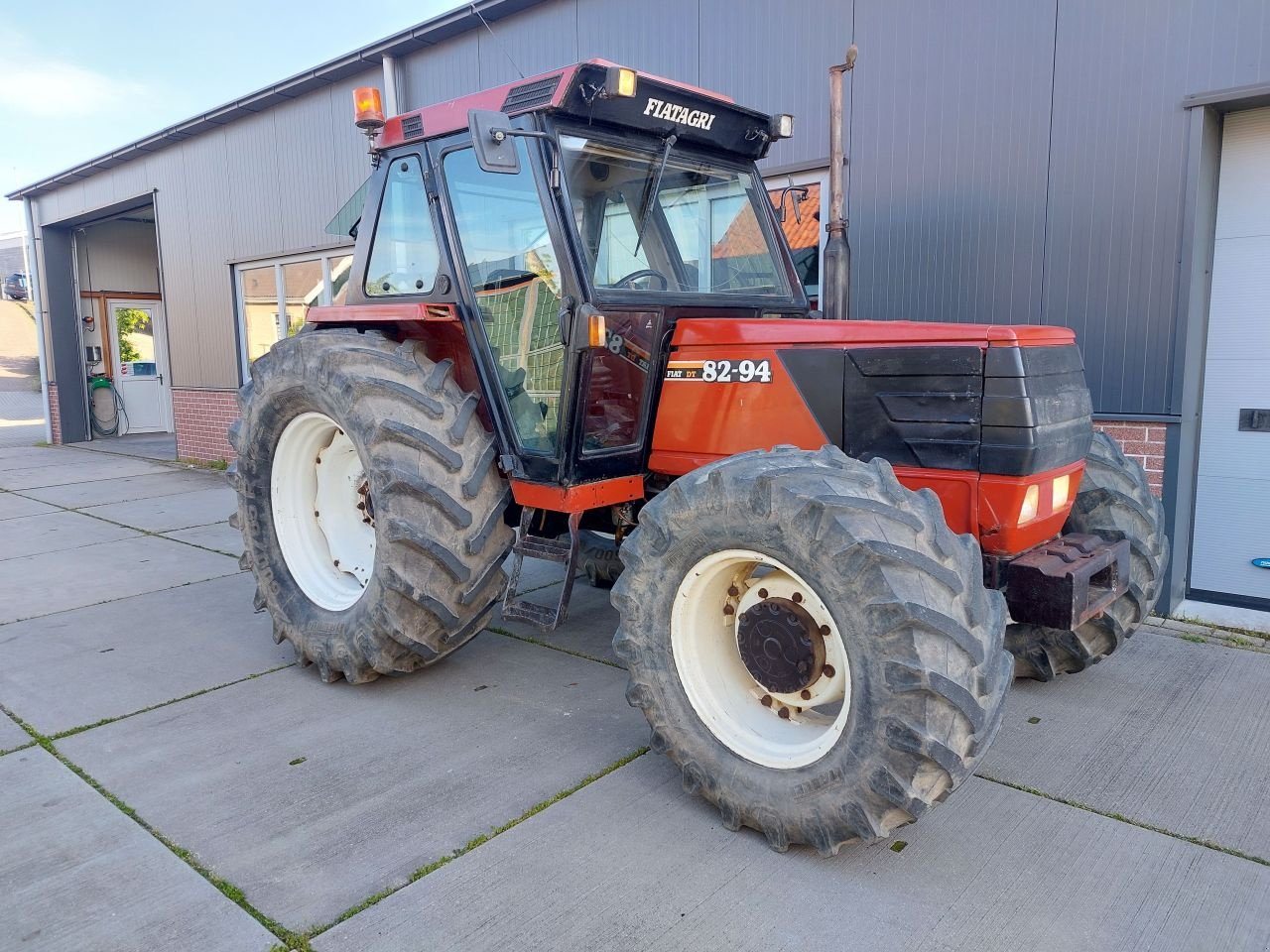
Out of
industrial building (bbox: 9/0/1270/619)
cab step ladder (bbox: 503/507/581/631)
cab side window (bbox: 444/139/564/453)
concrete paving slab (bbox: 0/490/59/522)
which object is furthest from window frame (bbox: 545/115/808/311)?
concrete paving slab (bbox: 0/490/59/522)

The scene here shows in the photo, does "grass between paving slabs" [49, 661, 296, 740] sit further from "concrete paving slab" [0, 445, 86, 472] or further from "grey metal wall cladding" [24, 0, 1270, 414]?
"concrete paving slab" [0, 445, 86, 472]

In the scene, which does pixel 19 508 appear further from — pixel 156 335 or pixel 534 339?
pixel 156 335

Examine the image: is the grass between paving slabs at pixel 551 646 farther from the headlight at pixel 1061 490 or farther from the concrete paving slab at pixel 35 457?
the concrete paving slab at pixel 35 457

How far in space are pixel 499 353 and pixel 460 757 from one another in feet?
5.21

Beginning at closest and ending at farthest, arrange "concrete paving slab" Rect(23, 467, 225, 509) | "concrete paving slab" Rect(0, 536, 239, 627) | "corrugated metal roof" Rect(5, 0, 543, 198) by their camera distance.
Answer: "concrete paving slab" Rect(0, 536, 239, 627) → "corrugated metal roof" Rect(5, 0, 543, 198) → "concrete paving slab" Rect(23, 467, 225, 509)

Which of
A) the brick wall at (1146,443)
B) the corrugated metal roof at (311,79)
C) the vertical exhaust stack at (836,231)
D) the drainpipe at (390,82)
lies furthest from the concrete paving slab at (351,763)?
the drainpipe at (390,82)

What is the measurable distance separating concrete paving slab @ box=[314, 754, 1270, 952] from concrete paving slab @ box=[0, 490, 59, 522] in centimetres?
762

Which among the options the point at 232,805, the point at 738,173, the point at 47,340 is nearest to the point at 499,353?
the point at 738,173

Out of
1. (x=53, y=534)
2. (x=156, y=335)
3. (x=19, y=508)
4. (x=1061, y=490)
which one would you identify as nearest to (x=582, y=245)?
(x=1061, y=490)

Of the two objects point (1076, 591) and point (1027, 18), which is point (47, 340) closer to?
point (1027, 18)

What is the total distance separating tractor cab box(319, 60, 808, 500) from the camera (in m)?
3.42

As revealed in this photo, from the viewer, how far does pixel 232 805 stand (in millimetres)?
3004

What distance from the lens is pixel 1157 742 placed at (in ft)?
11.2

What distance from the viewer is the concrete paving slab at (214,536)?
6.82m
